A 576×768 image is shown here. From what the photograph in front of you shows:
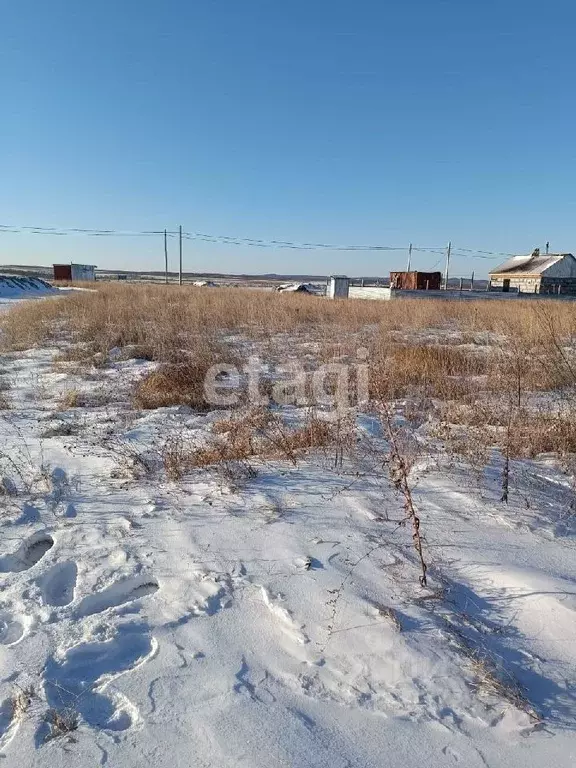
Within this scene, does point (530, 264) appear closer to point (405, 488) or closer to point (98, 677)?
point (405, 488)

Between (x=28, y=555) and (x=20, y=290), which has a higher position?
(x=20, y=290)

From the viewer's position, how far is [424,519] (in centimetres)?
247

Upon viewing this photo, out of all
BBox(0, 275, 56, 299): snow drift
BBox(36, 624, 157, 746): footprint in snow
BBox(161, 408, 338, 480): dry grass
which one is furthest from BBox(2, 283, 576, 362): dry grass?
BBox(0, 275, 56, 299): snow drift

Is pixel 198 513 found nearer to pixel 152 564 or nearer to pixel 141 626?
pixel 152 564

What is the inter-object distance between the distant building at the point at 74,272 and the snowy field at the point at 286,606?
51.2 metres

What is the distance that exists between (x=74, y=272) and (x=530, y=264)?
145ft

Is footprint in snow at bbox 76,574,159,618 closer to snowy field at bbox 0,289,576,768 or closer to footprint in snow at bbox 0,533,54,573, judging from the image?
snowy field at bbox 0,289,576,768

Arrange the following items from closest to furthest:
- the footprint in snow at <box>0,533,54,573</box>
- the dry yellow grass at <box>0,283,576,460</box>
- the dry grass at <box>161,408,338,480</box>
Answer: the footprint in snow at <box>0,533,54,573</box>
the dry grass at <box>161,408,338,480</box>
the dry yellow grass at <box>0,283,576,460</box>

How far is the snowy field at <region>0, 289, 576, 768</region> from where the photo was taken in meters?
1.39

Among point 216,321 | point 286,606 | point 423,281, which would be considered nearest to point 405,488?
point 286,606

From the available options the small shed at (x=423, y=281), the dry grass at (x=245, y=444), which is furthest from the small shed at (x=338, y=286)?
the dry grass at (x=245, y=444)

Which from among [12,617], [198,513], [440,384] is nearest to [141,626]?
[12,617]

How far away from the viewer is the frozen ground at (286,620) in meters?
1.38

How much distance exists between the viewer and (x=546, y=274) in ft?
108
